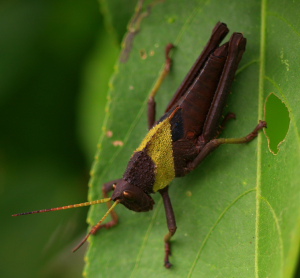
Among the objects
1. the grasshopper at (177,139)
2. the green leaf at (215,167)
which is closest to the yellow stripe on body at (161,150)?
the grasshopper at (177,139)

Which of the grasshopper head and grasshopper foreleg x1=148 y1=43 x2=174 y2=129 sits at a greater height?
grasshopper foreleg x1=148 y1=43 x2=174 y2=129

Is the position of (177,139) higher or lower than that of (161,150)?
higher

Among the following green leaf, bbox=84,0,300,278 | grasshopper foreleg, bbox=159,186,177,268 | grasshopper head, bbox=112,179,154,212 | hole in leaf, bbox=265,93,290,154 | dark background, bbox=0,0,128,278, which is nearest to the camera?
green leaf, bbox=84,0,300,278

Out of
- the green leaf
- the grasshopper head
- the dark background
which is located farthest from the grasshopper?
the dark background

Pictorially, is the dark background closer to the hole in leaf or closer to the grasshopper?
the grasshopper

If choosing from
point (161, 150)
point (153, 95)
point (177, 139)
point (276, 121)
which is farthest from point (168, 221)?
point (276, 121)

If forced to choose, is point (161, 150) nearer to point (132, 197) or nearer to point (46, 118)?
point (132, 197)
